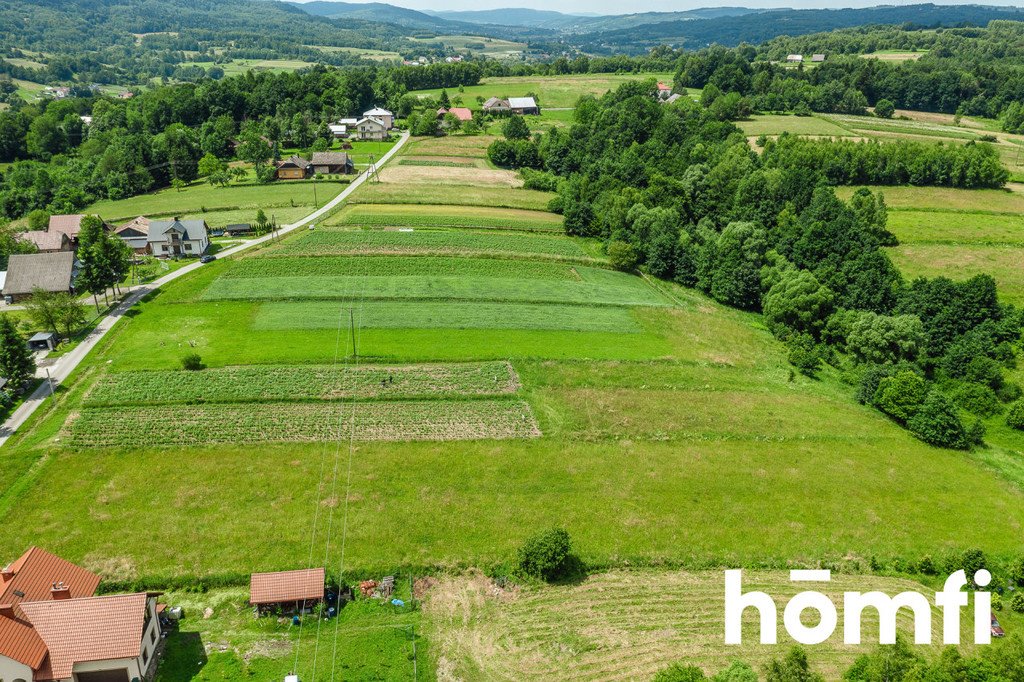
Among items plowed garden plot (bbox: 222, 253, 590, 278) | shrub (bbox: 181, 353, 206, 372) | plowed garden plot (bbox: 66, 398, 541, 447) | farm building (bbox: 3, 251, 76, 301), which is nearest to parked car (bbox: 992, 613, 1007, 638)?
plowed garden plot (bbox: 66, 398, 541, 447)

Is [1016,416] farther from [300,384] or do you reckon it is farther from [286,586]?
[300,384]

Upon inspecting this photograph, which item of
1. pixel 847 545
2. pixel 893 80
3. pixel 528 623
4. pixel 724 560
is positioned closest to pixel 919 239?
pixel 847 545

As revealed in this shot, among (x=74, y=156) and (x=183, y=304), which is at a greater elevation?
(x=74, y=156)

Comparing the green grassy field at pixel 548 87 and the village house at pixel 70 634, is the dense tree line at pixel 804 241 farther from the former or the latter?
the green grassy field at pixel 548 87

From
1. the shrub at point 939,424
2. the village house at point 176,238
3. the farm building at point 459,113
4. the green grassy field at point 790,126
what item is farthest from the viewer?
the farm building at point 459,113

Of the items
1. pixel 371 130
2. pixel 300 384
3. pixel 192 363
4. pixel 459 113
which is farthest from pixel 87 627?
pixel 459 113

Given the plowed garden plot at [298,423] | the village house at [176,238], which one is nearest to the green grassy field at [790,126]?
the plowed garden plot at [298,423]

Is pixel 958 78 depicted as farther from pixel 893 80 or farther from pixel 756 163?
pixel 756 163
